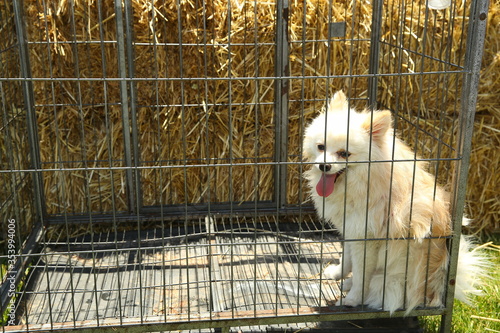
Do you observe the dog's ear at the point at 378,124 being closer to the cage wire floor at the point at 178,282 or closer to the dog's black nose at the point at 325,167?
the dog's black nose at the point at 325,167

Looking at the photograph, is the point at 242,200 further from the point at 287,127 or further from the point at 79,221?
the point at 79,221

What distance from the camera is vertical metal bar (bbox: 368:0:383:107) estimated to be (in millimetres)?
3924

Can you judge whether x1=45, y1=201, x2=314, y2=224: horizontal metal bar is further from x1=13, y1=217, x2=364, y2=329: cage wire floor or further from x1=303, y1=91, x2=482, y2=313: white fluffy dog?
x1=303, y1=91, x2=482, y2=313: white fluffy dog

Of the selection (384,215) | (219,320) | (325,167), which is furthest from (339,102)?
(219,320)

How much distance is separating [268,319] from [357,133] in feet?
3.52

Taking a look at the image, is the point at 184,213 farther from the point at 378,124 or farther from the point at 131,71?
the point at 378,124

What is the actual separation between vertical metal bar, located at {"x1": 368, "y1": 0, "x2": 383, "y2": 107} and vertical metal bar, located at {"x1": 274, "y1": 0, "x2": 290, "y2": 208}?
61 centimetres

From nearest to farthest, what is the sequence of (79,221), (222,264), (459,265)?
(459,265) < (222,264) < (79,221)

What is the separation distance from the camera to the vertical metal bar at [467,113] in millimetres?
2627

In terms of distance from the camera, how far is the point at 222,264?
3.80 meters

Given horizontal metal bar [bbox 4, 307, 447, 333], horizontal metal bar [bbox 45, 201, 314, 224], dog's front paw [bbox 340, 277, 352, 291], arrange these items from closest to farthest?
horizontal metal bar [bbox 4, 307, 447, 333]
dog's front paw [bbox 340, 277, 352, 291]
horizontal metal bar [bbox 45, 201, 314, 224]

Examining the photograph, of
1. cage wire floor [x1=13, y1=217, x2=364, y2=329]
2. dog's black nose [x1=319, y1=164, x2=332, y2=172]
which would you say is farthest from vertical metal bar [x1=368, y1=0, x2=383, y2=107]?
dog's black nose [x1=319, y1=164, x2=332, y2=172]

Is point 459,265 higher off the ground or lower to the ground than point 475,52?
lower

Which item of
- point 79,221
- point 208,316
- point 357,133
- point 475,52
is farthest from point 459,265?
point 79,221
